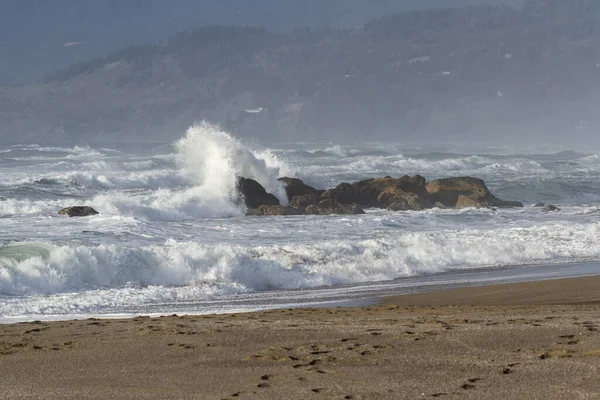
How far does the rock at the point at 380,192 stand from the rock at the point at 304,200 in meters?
0.26

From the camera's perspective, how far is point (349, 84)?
432ft

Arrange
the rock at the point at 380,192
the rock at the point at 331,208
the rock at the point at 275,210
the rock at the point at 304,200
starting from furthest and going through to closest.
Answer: the rock at the point at 380,192
the rock at the point at 304,200
the rock at the point at 331,208
the rock at the point at 275,210

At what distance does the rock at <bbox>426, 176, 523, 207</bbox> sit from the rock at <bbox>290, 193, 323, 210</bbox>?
3.26 meters

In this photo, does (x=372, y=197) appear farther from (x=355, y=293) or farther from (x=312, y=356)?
(x=312, y=356)

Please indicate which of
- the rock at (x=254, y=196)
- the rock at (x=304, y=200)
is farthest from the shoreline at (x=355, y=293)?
the rock at (x=254, y=196)

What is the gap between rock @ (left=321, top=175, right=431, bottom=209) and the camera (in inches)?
952

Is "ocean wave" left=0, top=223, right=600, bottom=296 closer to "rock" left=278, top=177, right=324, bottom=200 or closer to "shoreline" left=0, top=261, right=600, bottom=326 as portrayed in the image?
"shoreline" left=0, top=261, right=600, bottom=326

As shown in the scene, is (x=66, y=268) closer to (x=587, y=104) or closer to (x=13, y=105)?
(x=13, y=105)

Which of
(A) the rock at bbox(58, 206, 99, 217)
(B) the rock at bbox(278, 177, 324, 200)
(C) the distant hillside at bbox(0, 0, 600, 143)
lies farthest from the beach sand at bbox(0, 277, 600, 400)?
(C) the distant hillside at bbox(0, 0, 600, 143)

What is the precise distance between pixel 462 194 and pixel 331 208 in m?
4.13

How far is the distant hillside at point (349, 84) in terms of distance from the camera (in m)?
116

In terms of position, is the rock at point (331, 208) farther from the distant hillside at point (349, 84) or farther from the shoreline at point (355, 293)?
the distant hillside at point (349, 84)

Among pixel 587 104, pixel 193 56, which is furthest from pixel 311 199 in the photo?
pixel 193 56

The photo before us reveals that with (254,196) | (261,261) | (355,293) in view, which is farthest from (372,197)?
(355,293)
